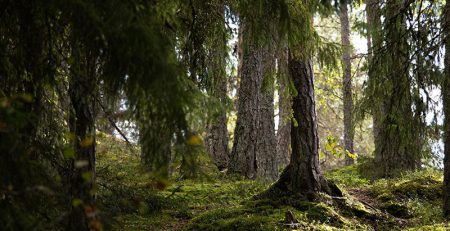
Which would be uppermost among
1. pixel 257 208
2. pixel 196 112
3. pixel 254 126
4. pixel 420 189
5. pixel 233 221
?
pixel 254 126

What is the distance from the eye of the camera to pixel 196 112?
3955 millimetres

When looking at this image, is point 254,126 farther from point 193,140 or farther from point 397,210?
point 193,140

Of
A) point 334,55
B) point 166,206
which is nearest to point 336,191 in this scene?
point 334,55

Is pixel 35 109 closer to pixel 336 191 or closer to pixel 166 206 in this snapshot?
pixel 166 206

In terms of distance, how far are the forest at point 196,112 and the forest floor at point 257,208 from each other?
0.11ft

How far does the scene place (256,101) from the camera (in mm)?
12305

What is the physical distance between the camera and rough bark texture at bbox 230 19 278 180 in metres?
12.2

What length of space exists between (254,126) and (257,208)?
4.93 m

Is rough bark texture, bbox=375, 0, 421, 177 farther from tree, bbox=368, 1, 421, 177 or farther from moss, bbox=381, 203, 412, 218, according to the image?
moss, bbox=381, 203, 412, 218

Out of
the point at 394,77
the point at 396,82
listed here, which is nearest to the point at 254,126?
the point at 396,82

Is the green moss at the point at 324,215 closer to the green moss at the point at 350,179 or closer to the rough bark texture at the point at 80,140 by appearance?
the rough bark texture at the point at 80,140

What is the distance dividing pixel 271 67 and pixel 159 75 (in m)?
4.19

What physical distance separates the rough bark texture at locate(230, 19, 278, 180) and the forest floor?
4.60ft

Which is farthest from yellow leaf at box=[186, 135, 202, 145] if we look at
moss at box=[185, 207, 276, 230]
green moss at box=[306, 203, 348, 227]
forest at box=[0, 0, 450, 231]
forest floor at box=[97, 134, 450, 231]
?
green moss at box=[306, 203, 348, 227]
